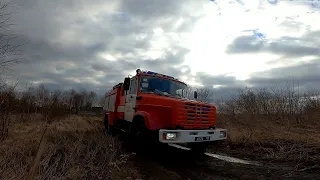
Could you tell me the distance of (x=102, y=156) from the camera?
6.79 meters

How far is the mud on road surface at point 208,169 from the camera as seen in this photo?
633 cm

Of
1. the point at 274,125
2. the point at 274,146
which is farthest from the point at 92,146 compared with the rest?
the point at 274,125

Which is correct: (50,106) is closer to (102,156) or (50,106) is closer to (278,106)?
(102,156)

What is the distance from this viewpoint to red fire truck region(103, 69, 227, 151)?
7395 millimetres

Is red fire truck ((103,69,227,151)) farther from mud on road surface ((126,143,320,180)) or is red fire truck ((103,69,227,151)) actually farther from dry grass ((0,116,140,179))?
dry grass ((0,116,140,179))

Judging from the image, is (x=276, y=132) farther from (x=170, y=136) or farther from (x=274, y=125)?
(x=170, y=136)

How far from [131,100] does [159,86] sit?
127 cm

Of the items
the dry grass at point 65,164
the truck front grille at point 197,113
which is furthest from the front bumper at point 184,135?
the dry grass at point 65,164

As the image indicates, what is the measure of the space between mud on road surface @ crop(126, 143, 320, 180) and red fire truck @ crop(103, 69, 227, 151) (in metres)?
0.71

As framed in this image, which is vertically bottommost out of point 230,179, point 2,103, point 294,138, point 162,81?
point 230,179

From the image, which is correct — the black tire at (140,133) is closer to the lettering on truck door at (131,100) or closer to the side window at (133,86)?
the lettering on truck door at (131,100)

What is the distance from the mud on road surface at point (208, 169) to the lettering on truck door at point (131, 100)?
156 cm

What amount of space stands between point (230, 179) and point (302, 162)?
3022 millimetres

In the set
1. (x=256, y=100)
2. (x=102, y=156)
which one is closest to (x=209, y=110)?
(x=102, y=156)
